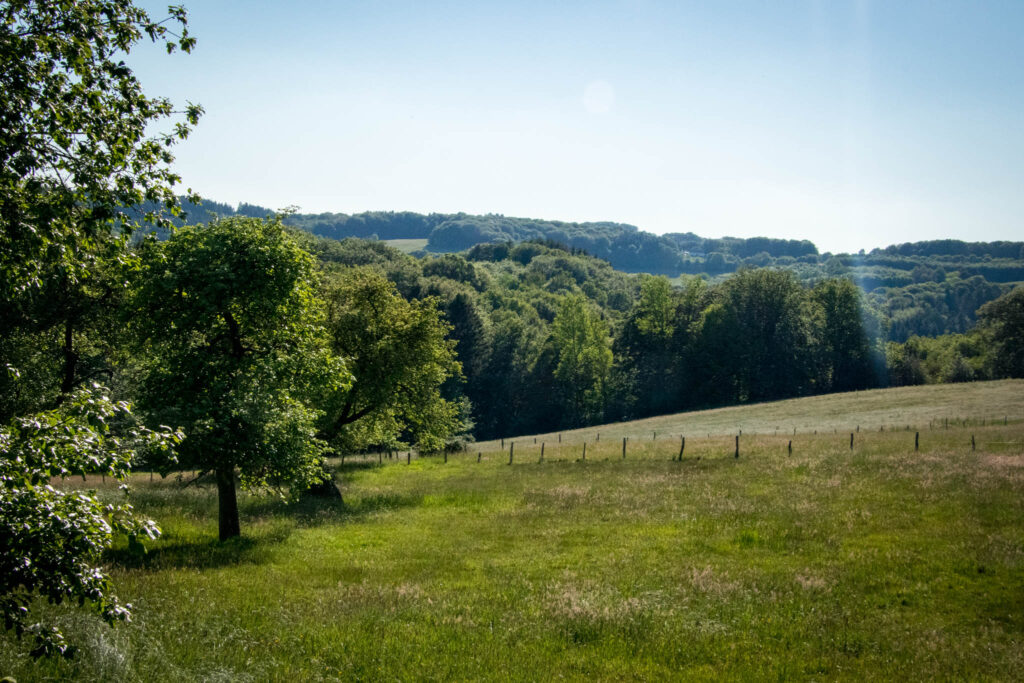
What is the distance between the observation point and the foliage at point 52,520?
23.5 ft

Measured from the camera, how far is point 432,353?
117ft

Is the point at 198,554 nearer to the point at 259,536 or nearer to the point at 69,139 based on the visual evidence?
the point at 259,536

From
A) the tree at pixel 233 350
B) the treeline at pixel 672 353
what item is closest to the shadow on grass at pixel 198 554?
the tree at pixel 233 350

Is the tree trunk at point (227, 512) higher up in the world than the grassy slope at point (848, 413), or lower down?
higher up

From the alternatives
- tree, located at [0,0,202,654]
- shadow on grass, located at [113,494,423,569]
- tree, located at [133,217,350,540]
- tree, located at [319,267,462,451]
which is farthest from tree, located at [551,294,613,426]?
tree, located at [0,0,202,654]

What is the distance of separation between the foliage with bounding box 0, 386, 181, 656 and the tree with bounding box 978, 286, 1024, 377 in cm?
11508

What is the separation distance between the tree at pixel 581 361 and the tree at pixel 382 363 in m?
63.9

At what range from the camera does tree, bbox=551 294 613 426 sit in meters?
100

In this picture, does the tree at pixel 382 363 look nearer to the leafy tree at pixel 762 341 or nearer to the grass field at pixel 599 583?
the grass field at pixel 599 583

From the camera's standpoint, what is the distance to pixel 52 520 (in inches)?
287

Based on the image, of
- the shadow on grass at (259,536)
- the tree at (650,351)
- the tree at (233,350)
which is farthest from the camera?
the tree at (650,351)

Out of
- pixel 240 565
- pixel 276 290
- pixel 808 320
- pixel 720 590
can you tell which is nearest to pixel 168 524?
pixel 240 565

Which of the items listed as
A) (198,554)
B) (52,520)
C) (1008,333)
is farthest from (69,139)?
(1008,333)

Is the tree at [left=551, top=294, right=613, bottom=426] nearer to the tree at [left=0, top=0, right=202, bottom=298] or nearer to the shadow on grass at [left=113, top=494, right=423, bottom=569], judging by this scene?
the shadow on grass at [left=113, top=494, right=423, bottom=569]
